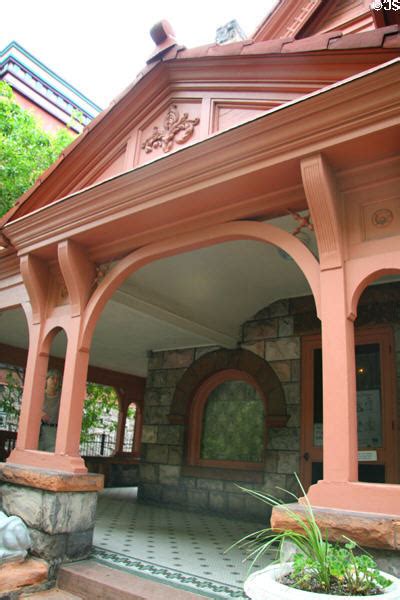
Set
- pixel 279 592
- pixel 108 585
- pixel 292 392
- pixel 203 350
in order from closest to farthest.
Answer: pixel 279 592, pixel 108 585, pixel 292 392, pixel 203 350

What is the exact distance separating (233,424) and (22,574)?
3.68m

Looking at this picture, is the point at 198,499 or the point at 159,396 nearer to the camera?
the point at 198,499

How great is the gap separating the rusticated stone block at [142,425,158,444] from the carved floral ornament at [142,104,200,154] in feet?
15.5

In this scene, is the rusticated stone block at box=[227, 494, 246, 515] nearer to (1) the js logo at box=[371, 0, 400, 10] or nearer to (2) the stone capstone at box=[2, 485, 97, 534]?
(2) the stone capstone at box=[2, 485, 97, 534]

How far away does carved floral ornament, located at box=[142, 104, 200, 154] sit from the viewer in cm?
396

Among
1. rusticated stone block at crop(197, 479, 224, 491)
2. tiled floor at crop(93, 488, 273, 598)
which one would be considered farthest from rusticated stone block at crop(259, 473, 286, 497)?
rusticated stone block at crop(197, 479, 224, 491)

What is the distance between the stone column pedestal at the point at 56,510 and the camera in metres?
3.74

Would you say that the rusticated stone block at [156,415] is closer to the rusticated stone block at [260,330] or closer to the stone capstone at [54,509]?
the rusticated stone block at [260,330]

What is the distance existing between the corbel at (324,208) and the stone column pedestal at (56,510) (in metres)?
2.55

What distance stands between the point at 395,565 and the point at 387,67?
247 centimetres

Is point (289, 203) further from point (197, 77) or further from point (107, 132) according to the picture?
point (107, 132)

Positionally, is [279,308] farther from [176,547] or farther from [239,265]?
[176,547]

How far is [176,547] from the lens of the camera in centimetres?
440

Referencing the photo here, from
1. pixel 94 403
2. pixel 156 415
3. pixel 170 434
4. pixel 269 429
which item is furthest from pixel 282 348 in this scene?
pixel 94 403
